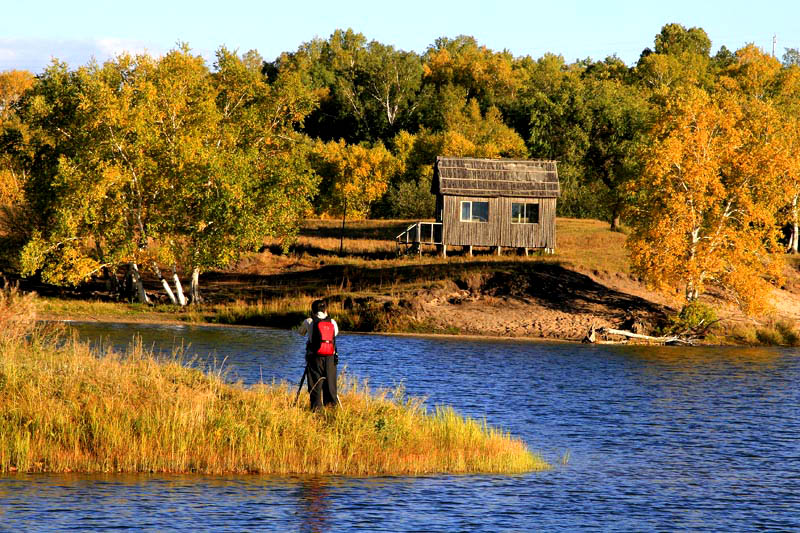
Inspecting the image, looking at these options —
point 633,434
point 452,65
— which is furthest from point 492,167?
point 452,65

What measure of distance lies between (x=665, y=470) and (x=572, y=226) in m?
54.3

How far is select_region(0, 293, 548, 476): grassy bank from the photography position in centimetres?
1931

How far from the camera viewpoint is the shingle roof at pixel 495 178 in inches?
2648

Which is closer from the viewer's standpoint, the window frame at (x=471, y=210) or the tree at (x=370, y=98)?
the window frame at (x=471, y=210)

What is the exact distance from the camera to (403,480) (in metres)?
20.2

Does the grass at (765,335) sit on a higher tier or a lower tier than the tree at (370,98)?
lower

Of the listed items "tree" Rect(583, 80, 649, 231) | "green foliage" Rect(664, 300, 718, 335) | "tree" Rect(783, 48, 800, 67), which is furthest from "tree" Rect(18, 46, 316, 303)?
"tree" Rect(783, 48, 800, 67)

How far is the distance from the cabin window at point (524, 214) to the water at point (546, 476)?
24391 millimetres

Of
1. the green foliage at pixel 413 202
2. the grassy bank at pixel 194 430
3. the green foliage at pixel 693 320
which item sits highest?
the green foliage at pixel 413 202

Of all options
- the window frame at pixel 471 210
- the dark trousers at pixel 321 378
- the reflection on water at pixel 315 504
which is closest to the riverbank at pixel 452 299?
the window frame at pixel 471 210

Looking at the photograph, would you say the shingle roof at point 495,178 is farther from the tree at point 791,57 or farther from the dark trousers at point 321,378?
the tree at point 791,57

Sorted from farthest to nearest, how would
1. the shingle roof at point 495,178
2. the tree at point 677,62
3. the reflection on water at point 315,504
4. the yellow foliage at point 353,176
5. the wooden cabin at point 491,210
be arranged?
the tree at point 677,62
the yellow foliage at point 353,176
the shingle roof at point 495,178
the wooden cabin at point 491,210
the reflection on water at point 315,504

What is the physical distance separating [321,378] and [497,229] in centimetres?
4686

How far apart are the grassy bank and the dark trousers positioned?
0.30 meters
